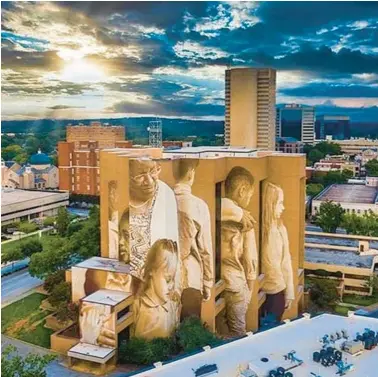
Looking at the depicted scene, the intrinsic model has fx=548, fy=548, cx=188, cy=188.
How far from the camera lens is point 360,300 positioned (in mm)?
4457

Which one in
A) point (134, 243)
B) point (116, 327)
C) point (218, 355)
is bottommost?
point (116, 327)

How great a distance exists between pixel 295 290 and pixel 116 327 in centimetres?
137

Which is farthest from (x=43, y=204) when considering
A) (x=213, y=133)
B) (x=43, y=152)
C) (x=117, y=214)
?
(x=117, y=214)

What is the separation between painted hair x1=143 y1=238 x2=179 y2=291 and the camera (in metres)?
3.40

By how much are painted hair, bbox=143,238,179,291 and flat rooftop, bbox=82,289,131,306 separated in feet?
0.55

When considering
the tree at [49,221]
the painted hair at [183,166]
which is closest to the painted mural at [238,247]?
the painted hair at [183,166]

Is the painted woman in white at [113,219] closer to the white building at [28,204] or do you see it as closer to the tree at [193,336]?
the tree at [193,336]

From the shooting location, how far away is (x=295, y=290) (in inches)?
155

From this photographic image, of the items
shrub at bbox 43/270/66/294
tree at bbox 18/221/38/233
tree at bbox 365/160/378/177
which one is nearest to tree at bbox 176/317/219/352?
shrub at bbox 43/270/66/294

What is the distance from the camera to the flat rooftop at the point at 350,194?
24.5 ft

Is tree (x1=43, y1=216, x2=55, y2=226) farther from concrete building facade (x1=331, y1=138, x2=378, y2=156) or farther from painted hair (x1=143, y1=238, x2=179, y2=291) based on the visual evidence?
concrete building facade (x1=331, y1=138, x2=378, y2=156)

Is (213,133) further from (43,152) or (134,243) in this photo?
(134,243)

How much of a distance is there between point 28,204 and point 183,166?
3985 millimetres

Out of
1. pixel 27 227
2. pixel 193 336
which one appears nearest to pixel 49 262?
pixel 193 336
